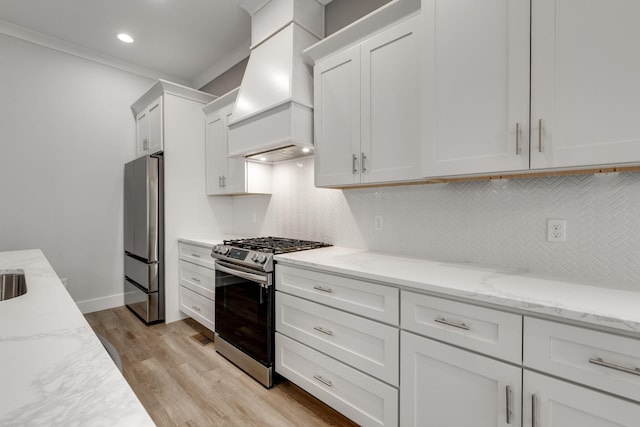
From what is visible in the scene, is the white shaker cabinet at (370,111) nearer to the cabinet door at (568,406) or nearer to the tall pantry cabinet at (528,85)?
the tall pantry cabinet at (528,85)

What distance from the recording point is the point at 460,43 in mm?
1461

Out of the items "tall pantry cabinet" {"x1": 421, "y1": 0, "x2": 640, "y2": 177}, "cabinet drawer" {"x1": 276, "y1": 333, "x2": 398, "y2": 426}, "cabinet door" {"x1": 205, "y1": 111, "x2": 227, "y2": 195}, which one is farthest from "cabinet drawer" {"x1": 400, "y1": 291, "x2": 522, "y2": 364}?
"cabinet door" {"x1": 205, "y1": 111, "x2": 227, "y2": 195}

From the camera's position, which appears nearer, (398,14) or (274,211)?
(398,14)

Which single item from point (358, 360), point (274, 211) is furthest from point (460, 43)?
point (274, 211)

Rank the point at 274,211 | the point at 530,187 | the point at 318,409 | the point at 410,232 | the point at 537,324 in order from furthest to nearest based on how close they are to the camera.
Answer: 1. the point at 274,211
2. the point at 410,232
3. the point at 318,409
4. the point at 530,187
5. the point at 537,324

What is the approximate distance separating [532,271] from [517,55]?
3.42ft

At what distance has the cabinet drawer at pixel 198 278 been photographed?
2822 millimetres

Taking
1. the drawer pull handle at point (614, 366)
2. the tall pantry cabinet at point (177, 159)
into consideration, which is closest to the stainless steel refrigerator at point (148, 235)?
the tall pantry cabinet at point (177, 159)

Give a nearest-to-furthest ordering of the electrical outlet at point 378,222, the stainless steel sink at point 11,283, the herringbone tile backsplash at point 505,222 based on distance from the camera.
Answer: the herringbone tile backsplash at point 505,222, the stainless steel sink at point 11,283, the electrical outlet at point 378,222

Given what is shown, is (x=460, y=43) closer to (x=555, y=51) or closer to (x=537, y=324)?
(x=555, y=51)

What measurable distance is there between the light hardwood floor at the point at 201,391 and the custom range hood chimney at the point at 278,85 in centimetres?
175

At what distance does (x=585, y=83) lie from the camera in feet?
3.81

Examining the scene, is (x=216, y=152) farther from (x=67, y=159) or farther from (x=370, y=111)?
(x=370, y=111)

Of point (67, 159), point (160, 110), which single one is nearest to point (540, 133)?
point (160, 110)
